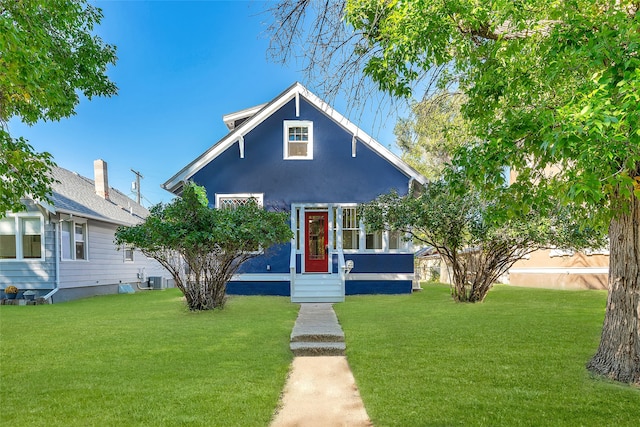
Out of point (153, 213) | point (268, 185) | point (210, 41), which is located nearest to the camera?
point (210, 41)

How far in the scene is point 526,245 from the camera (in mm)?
10016

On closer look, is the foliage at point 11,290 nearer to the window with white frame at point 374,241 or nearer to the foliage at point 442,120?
the window with white frame at point 374,241

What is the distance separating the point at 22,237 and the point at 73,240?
1599 millimetres

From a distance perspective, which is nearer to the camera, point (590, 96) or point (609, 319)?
point (590, 96)

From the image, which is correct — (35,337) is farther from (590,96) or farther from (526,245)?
(526,245)

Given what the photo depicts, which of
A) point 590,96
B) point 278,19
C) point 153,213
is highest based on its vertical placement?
point 278,19

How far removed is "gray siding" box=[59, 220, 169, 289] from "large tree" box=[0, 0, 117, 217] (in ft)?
20.1

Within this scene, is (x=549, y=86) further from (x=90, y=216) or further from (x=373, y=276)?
(x=90, y=216)

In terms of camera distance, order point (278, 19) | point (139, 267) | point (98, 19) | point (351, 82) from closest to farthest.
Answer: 1. point (278, 19)
2. point (351, 82)
3. point (98, 19)
4. point (139, 267)

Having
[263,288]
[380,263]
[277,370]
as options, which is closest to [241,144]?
[263,288]

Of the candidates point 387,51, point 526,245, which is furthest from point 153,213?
point 526,245

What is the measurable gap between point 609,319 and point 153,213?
9.25 meters

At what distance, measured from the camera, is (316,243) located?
13.6 meters

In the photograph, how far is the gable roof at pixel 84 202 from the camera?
14.3 m
